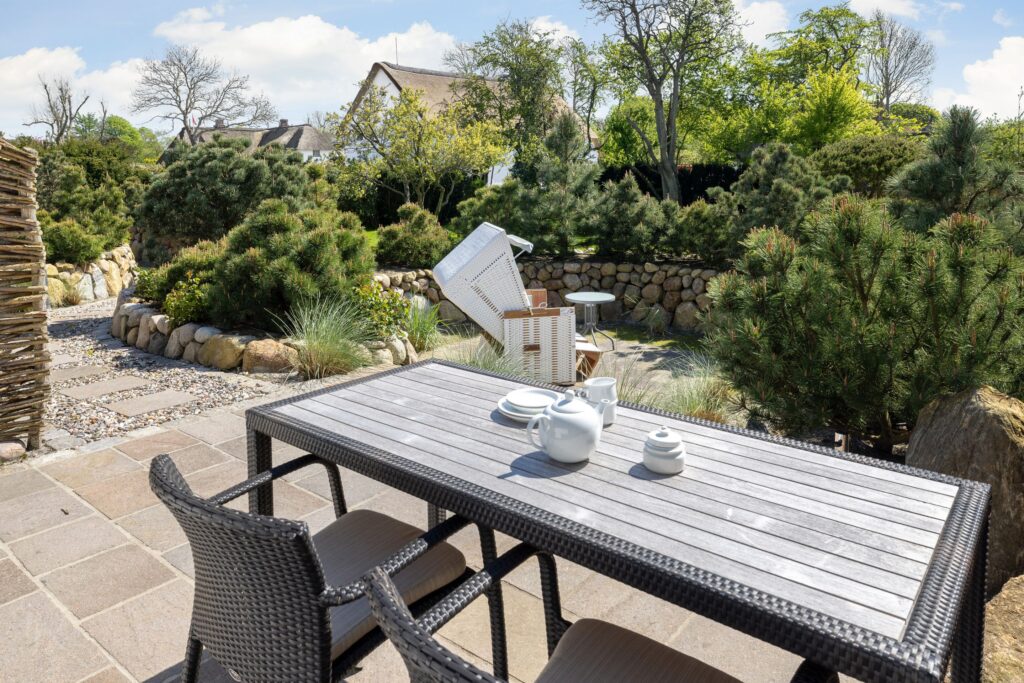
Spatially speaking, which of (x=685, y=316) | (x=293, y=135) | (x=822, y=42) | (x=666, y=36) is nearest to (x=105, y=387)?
(x=685, y=316)

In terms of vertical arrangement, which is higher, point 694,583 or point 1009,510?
point 694,583

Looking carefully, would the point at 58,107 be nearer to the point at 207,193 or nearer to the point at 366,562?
the point at 207,193

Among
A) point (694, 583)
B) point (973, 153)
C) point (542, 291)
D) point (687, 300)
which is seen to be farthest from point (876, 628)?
point (687, 300)

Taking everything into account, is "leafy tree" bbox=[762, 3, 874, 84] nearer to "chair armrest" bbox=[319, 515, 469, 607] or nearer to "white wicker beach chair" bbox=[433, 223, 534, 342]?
"white wicker beach chair" bbox=[433, 223, 534, 342]

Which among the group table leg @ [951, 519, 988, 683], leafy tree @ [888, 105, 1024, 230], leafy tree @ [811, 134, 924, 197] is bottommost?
table leg @ [951, 519, 988, 683]

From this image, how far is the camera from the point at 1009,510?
82.4 inches

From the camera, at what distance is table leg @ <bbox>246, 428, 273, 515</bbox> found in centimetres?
212

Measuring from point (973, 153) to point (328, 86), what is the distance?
75823mm

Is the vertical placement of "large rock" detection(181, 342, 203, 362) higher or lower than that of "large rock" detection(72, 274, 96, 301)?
lower

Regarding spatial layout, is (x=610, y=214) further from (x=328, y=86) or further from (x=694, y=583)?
(x=328, y=86)

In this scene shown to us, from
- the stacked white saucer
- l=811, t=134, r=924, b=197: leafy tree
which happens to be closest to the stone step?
the stacked white saucer

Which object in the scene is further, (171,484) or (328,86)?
(328,86)

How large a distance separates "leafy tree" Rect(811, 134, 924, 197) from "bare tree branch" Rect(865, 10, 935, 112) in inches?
996

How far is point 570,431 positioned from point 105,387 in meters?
4.62
